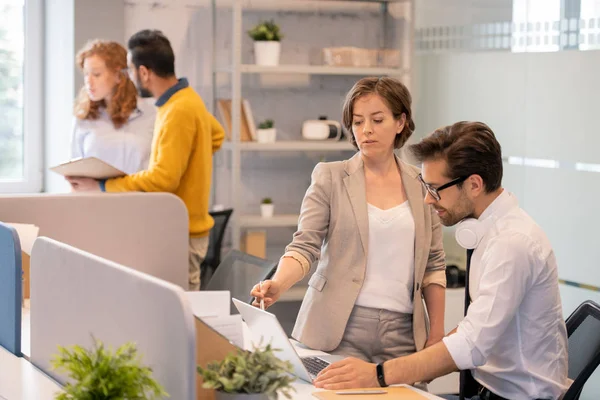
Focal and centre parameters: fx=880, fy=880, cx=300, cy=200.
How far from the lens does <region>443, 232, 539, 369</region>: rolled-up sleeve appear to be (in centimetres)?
204

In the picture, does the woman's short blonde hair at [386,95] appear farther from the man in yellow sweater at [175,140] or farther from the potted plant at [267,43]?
the potted plant at [267,43]

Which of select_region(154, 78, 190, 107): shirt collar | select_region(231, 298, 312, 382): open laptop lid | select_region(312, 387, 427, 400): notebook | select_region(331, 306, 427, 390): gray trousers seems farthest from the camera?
select_region(154, 78, 190, 107): shirt collar

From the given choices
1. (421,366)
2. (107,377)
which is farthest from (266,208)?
(107,377)

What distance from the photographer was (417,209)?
2.53 m

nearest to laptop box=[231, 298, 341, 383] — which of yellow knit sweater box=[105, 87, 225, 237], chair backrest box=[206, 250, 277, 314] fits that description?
chair backrest box=[206, 250, 277, 314]

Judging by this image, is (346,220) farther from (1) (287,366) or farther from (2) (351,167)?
(1) (287,366)

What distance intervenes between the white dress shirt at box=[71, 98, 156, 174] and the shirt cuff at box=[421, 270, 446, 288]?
75.0 inches

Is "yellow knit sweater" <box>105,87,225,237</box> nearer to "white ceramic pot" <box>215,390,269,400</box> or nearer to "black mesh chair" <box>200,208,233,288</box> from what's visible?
"black mesh chair" <box>200,208,233,288</box>

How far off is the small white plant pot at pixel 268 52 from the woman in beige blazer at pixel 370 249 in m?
2.43

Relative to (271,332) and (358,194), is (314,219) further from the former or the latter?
(271,332)

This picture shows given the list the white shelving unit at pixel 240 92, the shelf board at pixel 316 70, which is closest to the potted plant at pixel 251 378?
the white shelving unit at pixel 240 92

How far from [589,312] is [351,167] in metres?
0.77

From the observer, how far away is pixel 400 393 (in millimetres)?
2051

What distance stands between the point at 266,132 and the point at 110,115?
3.51ft
